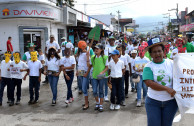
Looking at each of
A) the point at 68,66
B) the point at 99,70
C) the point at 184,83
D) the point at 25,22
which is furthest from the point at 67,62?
the point at 25,22

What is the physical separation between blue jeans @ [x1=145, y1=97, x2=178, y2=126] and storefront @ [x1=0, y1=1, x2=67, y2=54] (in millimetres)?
15983

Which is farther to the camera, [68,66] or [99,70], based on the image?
[68,66]

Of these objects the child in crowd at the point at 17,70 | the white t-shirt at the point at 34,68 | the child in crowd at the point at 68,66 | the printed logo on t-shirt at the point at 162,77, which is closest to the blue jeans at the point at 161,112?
the printed logo on t-shirt at the point at 162,77

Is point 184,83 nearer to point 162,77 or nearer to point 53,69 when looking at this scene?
point 162,77

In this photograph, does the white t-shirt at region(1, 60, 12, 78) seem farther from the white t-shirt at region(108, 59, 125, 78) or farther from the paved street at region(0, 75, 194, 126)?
the white t-shirt at region(108, 59, 125, 78)

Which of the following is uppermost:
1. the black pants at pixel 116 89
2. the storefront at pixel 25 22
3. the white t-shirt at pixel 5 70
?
the storefront at pixel 25 22

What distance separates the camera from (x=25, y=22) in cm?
1786

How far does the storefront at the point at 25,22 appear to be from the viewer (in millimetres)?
16875

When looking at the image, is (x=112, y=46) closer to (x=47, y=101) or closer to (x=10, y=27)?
(x=47, y=101)

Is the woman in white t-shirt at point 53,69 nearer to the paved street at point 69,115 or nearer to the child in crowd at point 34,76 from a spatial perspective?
the child in crowd at point 34,76

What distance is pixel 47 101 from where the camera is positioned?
7.16 m

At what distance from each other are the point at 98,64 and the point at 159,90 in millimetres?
3198

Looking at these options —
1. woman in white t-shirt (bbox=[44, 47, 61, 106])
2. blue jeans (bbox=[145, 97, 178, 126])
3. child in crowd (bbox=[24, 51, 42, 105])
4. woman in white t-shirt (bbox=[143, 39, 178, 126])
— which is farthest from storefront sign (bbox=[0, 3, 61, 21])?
blue jeans (bbox=[145, 97, 178, 126])

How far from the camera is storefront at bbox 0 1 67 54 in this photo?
55.4ft
